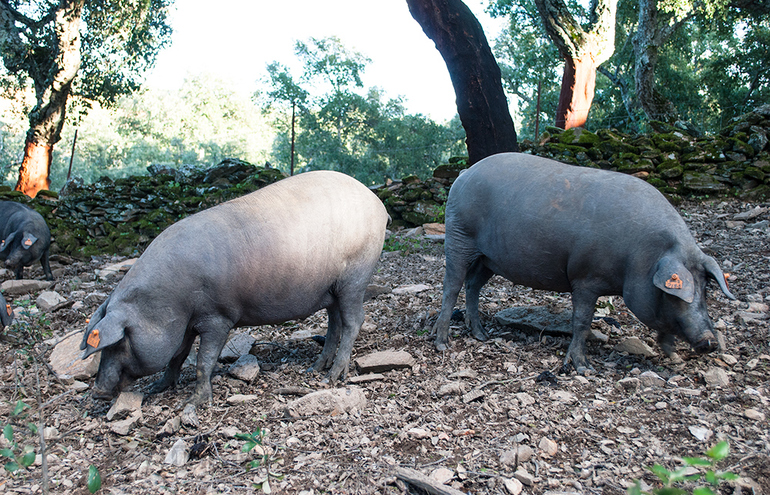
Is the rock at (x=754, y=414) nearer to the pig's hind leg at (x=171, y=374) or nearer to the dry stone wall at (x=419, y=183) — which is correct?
the pig's hind leg at (x=171, y=374)

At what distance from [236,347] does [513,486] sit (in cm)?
299

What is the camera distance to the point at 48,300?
6.69 metres

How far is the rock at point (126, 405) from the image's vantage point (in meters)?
3.61

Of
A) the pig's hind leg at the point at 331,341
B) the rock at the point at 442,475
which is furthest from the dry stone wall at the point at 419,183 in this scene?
the rock at the point at 442,475

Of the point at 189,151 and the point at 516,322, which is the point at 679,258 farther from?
the point at 189,151

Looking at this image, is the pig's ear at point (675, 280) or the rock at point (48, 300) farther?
the rock at point (48, 300)

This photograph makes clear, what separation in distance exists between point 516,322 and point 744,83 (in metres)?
20.7

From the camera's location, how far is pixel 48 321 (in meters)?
5.86

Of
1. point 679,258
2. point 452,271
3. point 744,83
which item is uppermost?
point 744,83

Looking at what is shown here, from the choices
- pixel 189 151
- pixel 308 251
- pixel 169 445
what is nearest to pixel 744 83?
pixel 308 251

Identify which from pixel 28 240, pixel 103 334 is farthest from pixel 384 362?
pixel 28 240

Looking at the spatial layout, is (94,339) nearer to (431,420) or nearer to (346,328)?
(346,328)

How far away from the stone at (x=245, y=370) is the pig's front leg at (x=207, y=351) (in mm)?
386

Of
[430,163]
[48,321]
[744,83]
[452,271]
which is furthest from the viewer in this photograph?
[430,163]
